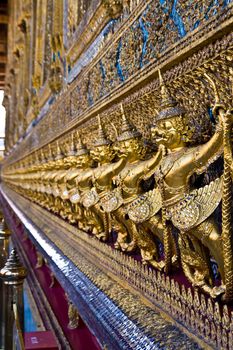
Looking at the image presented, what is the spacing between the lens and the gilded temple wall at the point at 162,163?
110 cm

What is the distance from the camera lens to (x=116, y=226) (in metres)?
1.81

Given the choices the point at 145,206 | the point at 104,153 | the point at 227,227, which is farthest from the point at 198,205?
the point at 104,153

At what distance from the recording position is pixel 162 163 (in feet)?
4.27

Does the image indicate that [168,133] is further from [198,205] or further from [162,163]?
[198,205]

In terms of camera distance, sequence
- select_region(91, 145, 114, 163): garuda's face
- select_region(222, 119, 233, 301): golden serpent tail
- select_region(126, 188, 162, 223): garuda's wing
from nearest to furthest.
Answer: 1. select_region(222, 119, 233, 301): golden serpent tail
2. select_region(126, 188, 162, 223): garuda's wing
3. select_region(91, 145, 114, 163): garuda's face

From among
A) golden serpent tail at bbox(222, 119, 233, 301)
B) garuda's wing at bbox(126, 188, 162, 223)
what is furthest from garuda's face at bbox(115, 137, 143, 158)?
golden serpent tail at bbox(222, 119, 233, 301)

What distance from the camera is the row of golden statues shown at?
109 centimetres

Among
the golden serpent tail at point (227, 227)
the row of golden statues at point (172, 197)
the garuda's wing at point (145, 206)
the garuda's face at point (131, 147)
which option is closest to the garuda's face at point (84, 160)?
the row of golden statues at point (172, 197)

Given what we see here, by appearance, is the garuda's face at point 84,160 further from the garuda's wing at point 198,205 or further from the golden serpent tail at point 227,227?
the golden serpent tail at point 227,227

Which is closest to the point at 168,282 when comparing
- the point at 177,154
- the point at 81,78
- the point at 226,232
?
the point at 226,232

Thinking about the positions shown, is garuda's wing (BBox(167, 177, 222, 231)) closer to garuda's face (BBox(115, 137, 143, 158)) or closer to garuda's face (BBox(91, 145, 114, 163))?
garuda's face (BBox(115, 137, 143, 158))

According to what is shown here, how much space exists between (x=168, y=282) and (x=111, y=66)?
4.59ft

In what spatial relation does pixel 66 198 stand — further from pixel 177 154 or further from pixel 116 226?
pixel 177 154

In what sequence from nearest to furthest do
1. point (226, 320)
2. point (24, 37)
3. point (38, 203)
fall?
1. point (226, 320)
2. point (38, 203)
3. point (24, 37)
